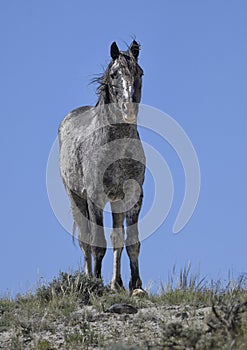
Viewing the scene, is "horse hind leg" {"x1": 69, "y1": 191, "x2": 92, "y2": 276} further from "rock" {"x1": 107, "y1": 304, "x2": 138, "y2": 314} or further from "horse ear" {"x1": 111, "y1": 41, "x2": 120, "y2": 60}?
"rock" {"x1": 107, "y1": 304, "x2": 138, "y2": 314}

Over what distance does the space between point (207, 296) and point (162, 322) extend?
5.06 feet

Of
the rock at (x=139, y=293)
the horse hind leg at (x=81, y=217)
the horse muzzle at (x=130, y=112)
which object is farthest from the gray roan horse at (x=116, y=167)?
the horse hind leg at (x=81, y=217)

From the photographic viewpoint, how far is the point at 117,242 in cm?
1216

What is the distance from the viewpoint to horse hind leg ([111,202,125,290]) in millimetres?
12109

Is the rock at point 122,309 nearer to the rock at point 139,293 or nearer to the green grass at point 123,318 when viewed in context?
the green grass at point 123,318

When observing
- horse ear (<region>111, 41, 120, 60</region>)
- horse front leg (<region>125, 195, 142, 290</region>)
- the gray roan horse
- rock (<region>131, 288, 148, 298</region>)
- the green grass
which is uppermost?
horse ear (<region>111, 41, 120, 60</region>)

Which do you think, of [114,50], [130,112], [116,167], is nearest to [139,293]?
[116,167]

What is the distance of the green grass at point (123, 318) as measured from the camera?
6.40 meters

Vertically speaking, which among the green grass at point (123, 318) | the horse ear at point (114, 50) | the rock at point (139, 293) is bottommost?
the green grass at point (123, 318)

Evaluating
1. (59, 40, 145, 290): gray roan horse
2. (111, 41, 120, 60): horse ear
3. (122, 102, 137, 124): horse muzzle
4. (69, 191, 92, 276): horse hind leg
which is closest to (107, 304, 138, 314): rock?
(59, 40, 145, 290): gray roan horse

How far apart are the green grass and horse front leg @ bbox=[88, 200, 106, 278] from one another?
633 mm

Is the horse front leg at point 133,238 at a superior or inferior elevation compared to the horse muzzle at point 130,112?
inferior

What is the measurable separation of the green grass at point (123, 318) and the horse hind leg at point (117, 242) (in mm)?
845

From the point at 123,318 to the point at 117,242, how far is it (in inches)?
130
